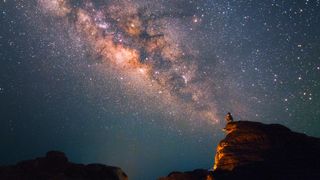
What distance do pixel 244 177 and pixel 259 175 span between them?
4.97 feet

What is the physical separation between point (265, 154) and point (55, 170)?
76.0 ft

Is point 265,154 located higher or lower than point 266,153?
lower

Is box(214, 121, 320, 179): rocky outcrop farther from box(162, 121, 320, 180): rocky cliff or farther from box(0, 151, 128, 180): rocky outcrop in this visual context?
box(0, 151, 128, 180): rocky outcrop

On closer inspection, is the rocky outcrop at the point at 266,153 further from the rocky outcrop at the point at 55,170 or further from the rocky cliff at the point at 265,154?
the rocky outcrop at the point at 55,170

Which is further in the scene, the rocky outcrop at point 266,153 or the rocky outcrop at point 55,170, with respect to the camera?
the rocky outcrop at point 266,153

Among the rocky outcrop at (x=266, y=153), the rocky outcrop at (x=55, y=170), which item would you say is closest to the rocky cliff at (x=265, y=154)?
the rocky outcrop at (x=266, y=153)

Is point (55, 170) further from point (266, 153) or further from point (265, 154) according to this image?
point (266, 153)

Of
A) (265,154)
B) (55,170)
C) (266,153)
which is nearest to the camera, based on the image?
(55,170)

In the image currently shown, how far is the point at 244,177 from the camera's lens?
3073 cm

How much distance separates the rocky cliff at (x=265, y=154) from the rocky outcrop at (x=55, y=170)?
7.94 m

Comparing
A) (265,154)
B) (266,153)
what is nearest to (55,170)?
(265,154)

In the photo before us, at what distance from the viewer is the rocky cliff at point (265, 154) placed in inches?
1214

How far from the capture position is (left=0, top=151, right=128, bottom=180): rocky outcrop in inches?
1162

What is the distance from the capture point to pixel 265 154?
33875 mm
